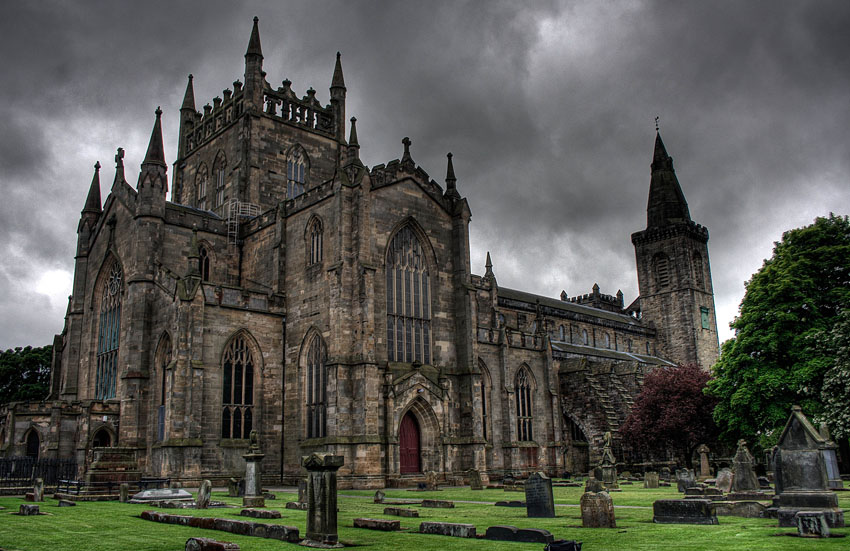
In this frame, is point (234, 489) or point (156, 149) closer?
point (234, 489)

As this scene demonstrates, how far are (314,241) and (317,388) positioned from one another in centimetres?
784

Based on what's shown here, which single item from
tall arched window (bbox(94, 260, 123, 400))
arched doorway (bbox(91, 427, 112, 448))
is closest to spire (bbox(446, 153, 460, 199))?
tall arched window (bbox(94, 260, 123, 400))

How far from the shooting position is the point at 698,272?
270ft

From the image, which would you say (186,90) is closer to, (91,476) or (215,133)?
(215,133)

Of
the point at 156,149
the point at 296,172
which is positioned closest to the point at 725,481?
the point at 156,149

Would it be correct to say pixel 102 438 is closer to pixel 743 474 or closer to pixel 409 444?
pixel 409 444

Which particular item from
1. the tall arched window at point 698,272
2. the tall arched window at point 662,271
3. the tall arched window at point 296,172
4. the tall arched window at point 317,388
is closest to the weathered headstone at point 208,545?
the tall arched window at point 317,388

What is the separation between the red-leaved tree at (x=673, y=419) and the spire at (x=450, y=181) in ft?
59.5

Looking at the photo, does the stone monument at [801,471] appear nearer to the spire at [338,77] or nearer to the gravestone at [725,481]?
the gravestone at [725,481]

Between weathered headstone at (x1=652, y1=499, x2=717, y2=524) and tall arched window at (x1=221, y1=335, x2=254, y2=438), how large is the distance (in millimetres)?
24052

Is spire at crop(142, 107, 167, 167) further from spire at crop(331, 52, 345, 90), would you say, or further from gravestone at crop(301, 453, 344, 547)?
gravestone at crop(301, 453, 344, 547)

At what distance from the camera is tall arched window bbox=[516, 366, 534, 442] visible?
44844 millimetres

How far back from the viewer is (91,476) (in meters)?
25.5

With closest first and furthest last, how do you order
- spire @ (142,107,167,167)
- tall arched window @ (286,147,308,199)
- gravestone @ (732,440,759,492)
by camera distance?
gravestone @ (732,440,759,492) → spire @ (142,107,167,167) → tall arched window @ (286,147,308,199)
